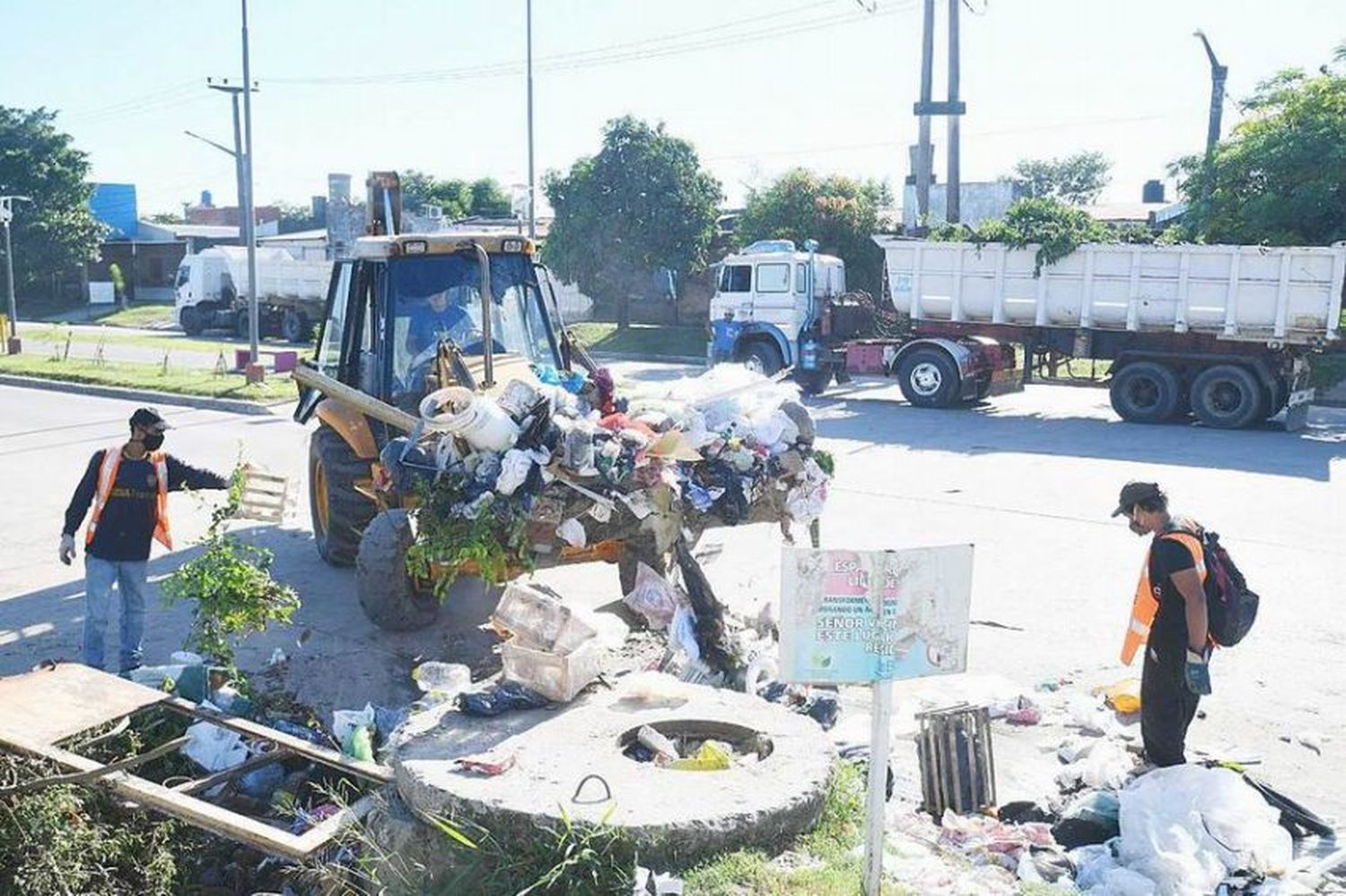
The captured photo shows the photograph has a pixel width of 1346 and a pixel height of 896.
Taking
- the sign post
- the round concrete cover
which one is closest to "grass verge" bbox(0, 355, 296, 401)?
the round concrete cover

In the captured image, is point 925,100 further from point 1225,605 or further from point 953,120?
point 1225,605

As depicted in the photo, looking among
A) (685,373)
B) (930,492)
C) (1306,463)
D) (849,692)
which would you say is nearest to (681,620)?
(849,692)

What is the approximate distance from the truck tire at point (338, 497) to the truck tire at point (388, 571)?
1301 mm

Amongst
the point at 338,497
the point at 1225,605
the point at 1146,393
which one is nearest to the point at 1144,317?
the point at 1146,393

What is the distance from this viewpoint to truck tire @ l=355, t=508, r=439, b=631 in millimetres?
7191

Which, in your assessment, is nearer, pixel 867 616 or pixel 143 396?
pixel 867 616

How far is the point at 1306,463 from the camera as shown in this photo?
47.8 ft

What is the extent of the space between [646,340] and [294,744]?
28.5 m

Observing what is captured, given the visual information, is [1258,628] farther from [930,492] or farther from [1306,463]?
[1306,463]

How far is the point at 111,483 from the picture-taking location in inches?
263

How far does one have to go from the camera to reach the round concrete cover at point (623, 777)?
4352 millimetres

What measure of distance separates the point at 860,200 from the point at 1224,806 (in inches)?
1024

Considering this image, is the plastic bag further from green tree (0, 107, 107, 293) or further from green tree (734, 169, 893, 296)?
green tree (0, 107, 107, 293)

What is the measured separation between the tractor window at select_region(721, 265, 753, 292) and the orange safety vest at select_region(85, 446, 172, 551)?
52.1 feet
